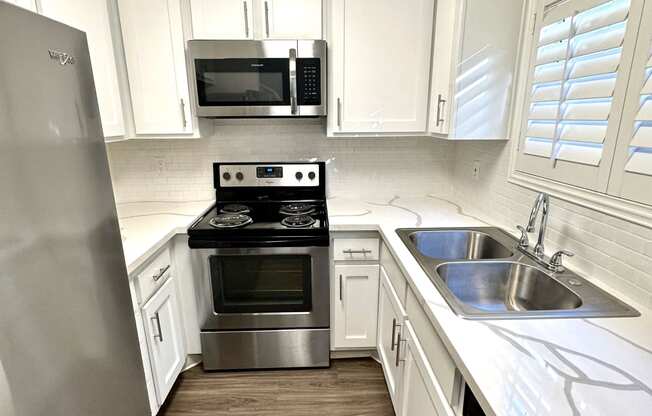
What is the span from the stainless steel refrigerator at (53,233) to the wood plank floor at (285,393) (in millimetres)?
845

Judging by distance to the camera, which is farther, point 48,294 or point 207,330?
point 207,330

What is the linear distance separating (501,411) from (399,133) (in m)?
1.54

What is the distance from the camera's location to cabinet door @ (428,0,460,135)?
1638 mm

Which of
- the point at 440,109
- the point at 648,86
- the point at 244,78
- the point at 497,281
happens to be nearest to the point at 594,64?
the point at 648,86

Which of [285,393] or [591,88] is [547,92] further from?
[285,393]

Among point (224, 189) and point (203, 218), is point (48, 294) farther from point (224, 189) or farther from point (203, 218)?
point (224, 189)

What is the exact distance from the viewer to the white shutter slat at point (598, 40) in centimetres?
105

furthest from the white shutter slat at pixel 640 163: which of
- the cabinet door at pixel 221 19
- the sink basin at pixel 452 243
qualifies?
the cabinet door at pixel 221 19

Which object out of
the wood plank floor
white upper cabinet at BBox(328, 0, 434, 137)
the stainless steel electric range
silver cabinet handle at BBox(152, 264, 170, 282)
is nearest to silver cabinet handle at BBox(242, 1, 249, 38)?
white upper cabinet at BBox(328, 0, 434, 137)

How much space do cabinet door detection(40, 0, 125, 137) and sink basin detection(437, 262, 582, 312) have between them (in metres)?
1.64

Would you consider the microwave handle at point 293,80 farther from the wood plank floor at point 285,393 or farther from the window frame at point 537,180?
the wood plank floor at point 285,393

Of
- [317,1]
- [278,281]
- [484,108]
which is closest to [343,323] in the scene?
[278,281]

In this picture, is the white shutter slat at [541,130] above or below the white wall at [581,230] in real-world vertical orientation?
above

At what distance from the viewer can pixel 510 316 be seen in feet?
3.03
